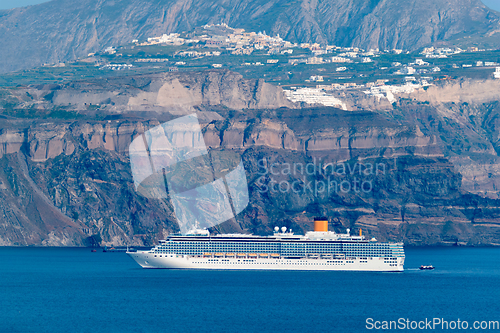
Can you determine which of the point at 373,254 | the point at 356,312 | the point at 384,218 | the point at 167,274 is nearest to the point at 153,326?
the point at 356,312

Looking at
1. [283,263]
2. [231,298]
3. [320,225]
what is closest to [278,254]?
[283,263]

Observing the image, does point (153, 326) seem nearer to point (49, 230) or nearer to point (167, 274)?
point (167, 274)

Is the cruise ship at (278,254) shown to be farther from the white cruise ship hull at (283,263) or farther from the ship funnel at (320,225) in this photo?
the ship funnel at (320,225)

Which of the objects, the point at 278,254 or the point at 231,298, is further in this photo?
the point at 278,254

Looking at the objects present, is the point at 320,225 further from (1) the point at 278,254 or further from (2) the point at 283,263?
(2) the point at 283,263

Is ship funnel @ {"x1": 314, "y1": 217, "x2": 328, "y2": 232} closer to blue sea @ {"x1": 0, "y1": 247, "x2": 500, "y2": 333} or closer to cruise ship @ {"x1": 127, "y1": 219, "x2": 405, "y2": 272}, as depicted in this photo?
cruise ship @ {"x1": 127, "y1": 219, "x2": 405, "y2": 272}

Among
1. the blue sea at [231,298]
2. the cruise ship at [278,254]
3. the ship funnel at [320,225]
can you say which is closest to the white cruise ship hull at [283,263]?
the cruise ship at [278,254]
